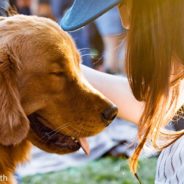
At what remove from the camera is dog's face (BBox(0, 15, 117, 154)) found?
289cm

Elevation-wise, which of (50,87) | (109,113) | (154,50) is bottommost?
(109,113)

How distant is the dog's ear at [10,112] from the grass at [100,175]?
91.5 inches

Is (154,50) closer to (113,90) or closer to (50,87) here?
(50,87)

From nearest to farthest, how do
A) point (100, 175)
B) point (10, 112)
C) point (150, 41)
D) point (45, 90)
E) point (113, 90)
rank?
point (150, 41) → point (10, 112) → point (45, 90) → point (113, 90) → point (100, 175)

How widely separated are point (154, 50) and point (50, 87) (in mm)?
731

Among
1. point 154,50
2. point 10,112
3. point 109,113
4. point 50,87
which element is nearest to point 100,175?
point 109,113

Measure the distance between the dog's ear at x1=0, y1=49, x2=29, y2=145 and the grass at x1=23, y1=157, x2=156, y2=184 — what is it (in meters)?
Answer: 2.33

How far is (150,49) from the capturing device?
2.39 metres

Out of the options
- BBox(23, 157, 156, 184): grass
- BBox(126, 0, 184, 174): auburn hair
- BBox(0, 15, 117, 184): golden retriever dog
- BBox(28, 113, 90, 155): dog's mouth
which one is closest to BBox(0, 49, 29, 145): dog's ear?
BBox(0, 15, 117, 184): golden retriever dog

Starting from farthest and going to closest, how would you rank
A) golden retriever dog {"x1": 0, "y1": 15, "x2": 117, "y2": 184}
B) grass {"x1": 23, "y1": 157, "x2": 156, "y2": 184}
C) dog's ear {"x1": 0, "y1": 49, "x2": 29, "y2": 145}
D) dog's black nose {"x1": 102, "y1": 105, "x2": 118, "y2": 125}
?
grass {"x1": 23, "y1": 157, "x2": 156, "y2": 184} < dog's black nose {"x1": 102, "y1": 105, "x2": 118, "y2": 125} < golden retriever dog {"x1": 0, "y1": 15, "x2": 117, "y2": 184} < dog's ear {"x1": 0, "y1": 49, "x2": 29, "y2": 145}

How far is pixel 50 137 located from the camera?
2.95 meters

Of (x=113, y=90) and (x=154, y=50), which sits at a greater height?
(x=154, y=50)

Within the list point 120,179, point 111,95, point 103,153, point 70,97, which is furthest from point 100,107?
point 103,153

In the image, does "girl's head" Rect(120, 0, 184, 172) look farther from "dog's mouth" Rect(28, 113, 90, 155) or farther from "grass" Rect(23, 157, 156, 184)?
"grass" Rect(23, 157, 156, 184)
